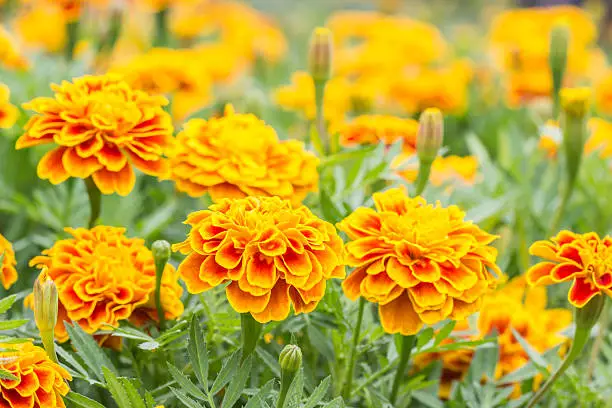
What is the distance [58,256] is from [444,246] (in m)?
0.35

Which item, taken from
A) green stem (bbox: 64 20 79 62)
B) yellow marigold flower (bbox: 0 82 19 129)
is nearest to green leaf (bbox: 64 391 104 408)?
yellow marigold flower (bbox: 0 82 19 129)

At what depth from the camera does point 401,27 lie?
2.24m

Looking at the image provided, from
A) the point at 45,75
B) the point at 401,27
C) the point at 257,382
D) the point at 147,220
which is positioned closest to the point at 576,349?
the point at 257,382

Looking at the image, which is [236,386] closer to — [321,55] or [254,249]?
[254,249]

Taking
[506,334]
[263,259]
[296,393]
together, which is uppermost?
[263,259]

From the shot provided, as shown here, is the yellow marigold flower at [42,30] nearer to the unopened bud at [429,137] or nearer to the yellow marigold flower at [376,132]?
the yellow marigold flower at [376,132]

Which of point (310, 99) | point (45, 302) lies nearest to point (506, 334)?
point (45, 302)

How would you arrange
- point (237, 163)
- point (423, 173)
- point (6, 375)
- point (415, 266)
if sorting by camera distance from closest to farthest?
point (6, 375), point (415, 266), point (237, 163), point (423, 173)

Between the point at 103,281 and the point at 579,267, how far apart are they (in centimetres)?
42

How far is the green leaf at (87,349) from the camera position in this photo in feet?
2.43

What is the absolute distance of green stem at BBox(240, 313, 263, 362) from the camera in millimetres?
729

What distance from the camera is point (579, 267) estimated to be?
758mm

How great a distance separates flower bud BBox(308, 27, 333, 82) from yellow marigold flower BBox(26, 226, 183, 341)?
1.42 feet

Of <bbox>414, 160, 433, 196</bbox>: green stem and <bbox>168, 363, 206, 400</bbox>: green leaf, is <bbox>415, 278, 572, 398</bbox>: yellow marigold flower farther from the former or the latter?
<bbox>168, 363, 206, 400</bbox>: green leaf
